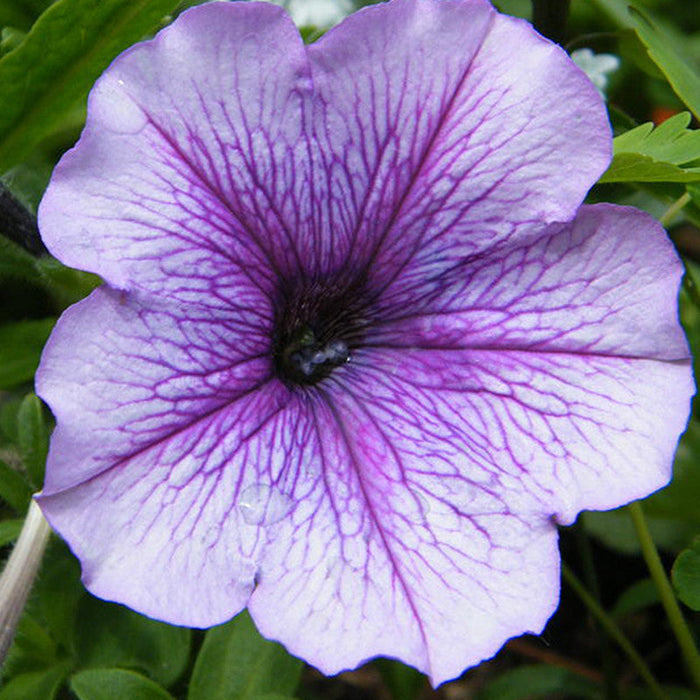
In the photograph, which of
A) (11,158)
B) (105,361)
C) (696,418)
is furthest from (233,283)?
(696,418)

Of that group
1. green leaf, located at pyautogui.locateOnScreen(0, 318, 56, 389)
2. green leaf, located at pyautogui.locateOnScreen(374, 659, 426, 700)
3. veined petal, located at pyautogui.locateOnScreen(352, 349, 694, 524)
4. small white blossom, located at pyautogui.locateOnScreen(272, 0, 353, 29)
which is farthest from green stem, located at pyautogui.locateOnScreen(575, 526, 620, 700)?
small white blossom, located at pyautogui.locateOnScreen(272, 0, 353, 29)

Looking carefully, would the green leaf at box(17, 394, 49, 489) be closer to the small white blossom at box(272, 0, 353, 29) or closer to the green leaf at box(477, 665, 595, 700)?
the green leaf at box(477, 665, 595, 700)

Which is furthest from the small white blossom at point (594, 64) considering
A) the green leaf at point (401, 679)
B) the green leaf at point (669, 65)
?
the green leaf at point (401, 679)

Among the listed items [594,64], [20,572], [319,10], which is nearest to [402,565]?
[20,572]

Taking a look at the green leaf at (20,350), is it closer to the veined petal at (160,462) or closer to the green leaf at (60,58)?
the green leaf at (60,58)

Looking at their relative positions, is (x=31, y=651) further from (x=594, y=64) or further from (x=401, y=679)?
(x=594, y=64)

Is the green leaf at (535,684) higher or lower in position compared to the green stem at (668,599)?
lower
